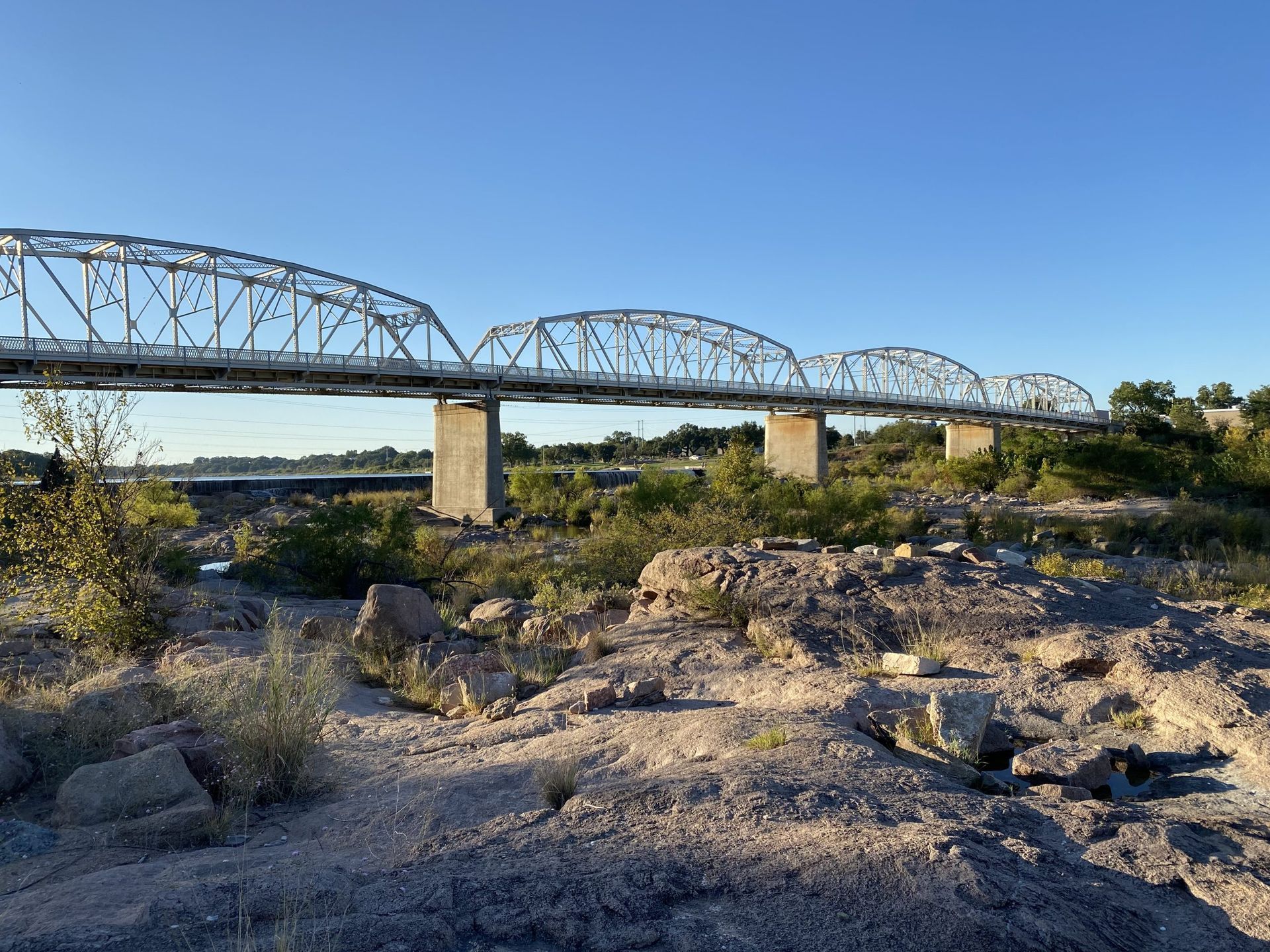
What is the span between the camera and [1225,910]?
362cm

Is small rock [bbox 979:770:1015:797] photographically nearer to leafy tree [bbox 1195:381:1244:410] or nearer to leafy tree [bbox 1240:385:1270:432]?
leafy tree [bbox 1240:385:1270:432]

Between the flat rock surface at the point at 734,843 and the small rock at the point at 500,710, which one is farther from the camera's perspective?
the small rock at the point at 500,710

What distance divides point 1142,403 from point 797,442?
45.4 metres

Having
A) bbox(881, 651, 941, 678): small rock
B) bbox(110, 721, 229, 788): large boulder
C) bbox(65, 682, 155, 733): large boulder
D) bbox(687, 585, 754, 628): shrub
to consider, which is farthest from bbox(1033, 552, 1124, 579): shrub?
bbox(65, 682, 155, 733): large boulder

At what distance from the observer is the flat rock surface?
10.8ft

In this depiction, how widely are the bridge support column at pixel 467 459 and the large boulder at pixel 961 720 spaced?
34170 millimetres

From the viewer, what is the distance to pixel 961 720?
5.95 meters

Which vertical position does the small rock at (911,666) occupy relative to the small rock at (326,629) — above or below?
above

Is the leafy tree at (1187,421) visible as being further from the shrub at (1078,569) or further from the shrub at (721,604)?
the shrub at (721,604)

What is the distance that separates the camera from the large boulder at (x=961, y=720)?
5820mm

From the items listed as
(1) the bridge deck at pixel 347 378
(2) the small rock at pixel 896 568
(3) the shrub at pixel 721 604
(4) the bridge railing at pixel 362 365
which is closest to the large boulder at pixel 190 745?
(3) the shrub at pixel 721 604

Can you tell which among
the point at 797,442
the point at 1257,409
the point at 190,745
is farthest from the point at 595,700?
the point at 1257,409

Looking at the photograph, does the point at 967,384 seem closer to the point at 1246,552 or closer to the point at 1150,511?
the point at 1150,511

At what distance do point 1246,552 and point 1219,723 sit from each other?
15178 mm
